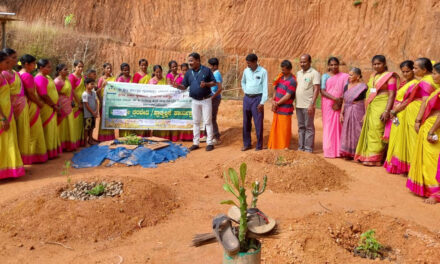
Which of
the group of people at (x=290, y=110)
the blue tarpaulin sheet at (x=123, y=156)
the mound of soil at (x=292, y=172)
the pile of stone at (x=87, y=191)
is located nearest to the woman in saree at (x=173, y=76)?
the group of people at (x=290, y=110)

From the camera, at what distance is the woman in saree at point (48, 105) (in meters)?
6.28

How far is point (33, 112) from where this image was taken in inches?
241

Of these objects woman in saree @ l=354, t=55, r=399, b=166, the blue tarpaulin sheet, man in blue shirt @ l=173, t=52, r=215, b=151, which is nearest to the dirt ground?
the blue tarpaulin sheet

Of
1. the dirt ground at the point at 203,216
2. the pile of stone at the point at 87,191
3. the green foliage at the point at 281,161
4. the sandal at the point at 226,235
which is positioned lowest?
the dirt ground at the point at 203,216

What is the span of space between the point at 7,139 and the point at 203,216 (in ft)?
10.7

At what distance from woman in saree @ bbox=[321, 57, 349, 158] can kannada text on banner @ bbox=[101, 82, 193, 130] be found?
→ 9.59ft

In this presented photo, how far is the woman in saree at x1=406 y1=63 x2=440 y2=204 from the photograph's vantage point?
4648mm

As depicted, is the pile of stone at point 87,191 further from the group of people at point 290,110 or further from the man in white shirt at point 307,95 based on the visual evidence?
the man in white shirt at point 307,95

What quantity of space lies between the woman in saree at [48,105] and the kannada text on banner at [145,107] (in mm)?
1180

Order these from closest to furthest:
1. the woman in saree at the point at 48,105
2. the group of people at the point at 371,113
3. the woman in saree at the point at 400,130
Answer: the group of people at the point at 371,113
the woman in saree at the point at 400,130
the woman in saree at the point at 48,105

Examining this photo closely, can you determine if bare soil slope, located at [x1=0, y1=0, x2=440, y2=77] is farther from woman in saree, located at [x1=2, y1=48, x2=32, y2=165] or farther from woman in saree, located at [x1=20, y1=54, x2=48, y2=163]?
woman in saree, located at [x1=2, y1=48, x2=32, y2=165]

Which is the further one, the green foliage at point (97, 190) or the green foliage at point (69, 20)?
the green foliage at point (69, 20)

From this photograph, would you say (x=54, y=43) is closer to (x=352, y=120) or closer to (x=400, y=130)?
(x=352, y=120)

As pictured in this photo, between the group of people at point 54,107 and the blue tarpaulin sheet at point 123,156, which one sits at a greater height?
the group of people at point 54,107
